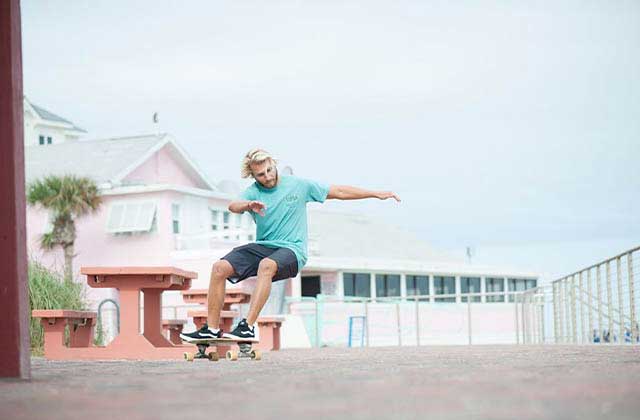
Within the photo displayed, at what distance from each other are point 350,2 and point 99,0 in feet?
47.1

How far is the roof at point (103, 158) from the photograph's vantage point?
41.6 meters

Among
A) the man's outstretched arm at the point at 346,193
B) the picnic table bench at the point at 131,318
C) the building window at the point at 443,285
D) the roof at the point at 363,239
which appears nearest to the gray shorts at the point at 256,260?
the man's outstretched arm at the point at 346,193

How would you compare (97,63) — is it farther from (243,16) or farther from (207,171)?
(207,171)

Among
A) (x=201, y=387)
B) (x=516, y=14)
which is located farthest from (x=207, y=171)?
(x=201, y=387)

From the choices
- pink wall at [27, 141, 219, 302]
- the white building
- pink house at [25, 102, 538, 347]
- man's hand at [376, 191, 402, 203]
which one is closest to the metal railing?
man's hand at [376, 191, 402, 203]

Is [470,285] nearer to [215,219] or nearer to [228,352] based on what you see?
[215,219]

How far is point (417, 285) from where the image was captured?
46562 millimetres

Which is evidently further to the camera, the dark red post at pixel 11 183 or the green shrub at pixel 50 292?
the green shrub at pixel 50 292

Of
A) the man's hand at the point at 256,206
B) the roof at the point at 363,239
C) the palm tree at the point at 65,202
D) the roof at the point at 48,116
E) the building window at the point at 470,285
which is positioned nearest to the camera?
the man's hand at the point at 256,206

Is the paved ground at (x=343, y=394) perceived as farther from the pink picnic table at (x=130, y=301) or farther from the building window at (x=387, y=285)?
the building window at (x=387, y=285)

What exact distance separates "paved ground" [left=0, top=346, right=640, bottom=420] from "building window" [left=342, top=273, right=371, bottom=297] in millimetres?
36525

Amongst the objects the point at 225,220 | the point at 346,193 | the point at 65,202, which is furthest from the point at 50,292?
the point at 225,220

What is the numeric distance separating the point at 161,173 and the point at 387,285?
8.49 m

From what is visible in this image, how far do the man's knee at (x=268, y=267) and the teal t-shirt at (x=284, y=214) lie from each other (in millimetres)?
292
